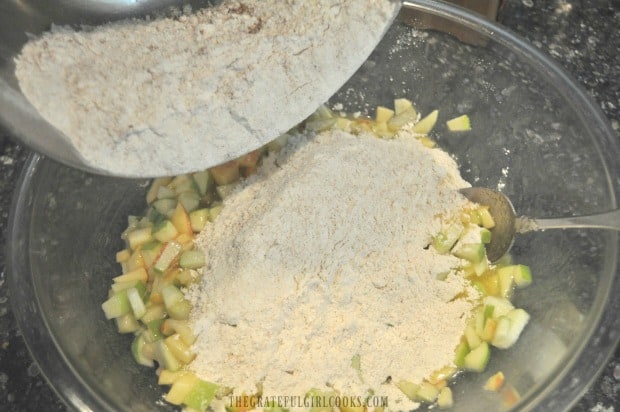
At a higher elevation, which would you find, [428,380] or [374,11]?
[374,11]

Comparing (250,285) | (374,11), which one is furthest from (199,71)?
(250,285)

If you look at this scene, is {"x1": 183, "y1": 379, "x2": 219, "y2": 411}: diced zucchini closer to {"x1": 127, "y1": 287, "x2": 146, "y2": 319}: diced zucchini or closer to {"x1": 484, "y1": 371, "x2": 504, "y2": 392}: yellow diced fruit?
{"x1": 127, "y1": 287, "x2": 146, "y2": 319}: diced zucchini

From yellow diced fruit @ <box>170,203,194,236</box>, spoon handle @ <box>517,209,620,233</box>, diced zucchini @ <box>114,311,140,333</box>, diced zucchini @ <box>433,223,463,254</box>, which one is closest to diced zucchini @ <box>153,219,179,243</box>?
yellow diced fruit @ <box>170,203,194,236</box>

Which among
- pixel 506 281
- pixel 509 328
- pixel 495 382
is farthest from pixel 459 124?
pixel 495 382

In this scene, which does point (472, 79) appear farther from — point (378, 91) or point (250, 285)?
point (250, 285)

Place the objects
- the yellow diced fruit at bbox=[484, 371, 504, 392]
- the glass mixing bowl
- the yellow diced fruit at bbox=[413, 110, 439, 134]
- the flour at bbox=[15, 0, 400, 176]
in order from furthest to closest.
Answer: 1. the yellow diced fruit at bbox=[413, 110, 439, 134]
2. the yellow diced fruit at bbox=[484, 371, 504, 392]
3. the glass mixing bowl
4. the flour at bbox=[15, 0, 400, 176]

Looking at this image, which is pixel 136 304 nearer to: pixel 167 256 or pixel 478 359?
pixel 167 256

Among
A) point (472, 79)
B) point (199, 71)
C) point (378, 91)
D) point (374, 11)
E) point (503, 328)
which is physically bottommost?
point (503, 328)
